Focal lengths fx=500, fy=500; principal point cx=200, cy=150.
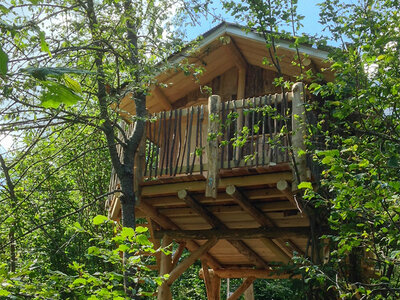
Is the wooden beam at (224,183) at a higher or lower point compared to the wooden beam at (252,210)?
higher

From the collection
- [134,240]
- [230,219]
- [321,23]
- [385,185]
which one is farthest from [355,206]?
[230,219]

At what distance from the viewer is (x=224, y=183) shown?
7.34 m

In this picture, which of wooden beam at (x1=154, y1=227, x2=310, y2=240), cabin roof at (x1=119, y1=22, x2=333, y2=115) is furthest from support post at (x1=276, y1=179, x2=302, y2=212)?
cabin roof at (x1=119, y1=22, x2=333, y2=115)

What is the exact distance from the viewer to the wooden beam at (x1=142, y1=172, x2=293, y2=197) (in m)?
7.04

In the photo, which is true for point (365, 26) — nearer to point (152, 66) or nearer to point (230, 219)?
point (152, 66)

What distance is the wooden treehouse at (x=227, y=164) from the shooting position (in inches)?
273

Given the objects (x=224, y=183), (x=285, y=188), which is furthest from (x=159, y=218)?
(x=285, y=188)

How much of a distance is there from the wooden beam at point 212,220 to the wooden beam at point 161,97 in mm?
3103

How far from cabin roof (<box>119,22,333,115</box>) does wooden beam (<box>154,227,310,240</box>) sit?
2570 mm

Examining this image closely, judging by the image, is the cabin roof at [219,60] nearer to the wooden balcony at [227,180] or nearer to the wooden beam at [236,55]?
the wooden beam at [236,55]

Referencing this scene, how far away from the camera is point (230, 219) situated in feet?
29.1

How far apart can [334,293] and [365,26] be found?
3766mm

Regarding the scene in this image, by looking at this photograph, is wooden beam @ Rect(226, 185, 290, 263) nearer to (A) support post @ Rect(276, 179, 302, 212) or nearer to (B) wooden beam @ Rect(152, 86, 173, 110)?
(A) support post @ Rect(276, 179, 302, 212)

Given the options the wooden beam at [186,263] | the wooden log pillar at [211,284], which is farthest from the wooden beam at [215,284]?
the wooden beam at [186,263]
